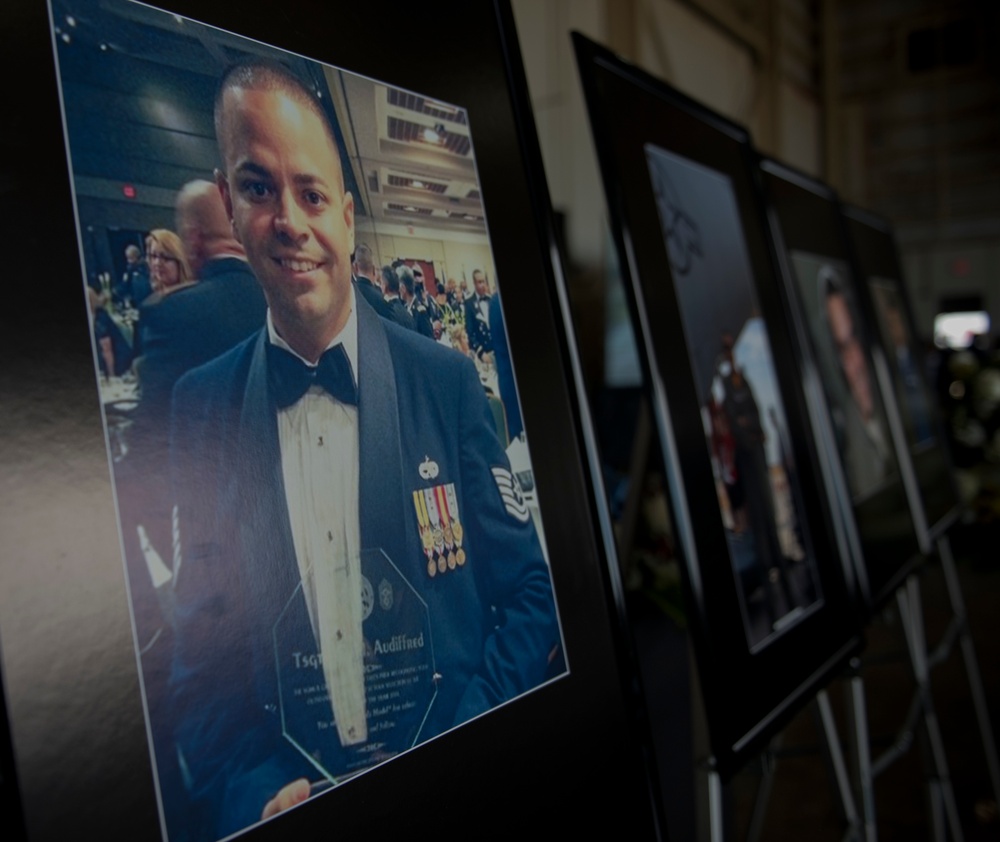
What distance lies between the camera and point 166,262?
1.54ft

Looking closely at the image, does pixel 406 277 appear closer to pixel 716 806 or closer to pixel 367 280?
pixel 367 280

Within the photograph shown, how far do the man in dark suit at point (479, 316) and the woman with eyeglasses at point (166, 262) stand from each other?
0.25 metres

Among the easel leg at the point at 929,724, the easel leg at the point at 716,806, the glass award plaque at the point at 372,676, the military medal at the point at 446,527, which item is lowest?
the easel leg at the point at 929,724

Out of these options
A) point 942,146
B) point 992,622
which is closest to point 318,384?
point 992,622

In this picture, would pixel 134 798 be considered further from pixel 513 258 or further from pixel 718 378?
pixel 718 378

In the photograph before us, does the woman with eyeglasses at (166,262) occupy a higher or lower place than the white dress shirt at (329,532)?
higher

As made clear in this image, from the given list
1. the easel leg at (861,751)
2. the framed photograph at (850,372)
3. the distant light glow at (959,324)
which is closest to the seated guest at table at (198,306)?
the framed photograph at (850,372)

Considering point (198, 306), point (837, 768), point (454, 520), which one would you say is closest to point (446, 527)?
point (454, 520)

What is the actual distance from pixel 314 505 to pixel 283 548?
0.03m

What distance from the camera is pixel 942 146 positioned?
27.6 feet

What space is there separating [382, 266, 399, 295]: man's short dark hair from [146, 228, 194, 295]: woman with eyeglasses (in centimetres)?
16

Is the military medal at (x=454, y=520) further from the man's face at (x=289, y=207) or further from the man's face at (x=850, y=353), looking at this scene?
the man's face at (x=850, y=353)

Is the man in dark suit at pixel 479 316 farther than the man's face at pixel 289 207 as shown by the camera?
Yes

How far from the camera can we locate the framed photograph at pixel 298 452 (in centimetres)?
42
